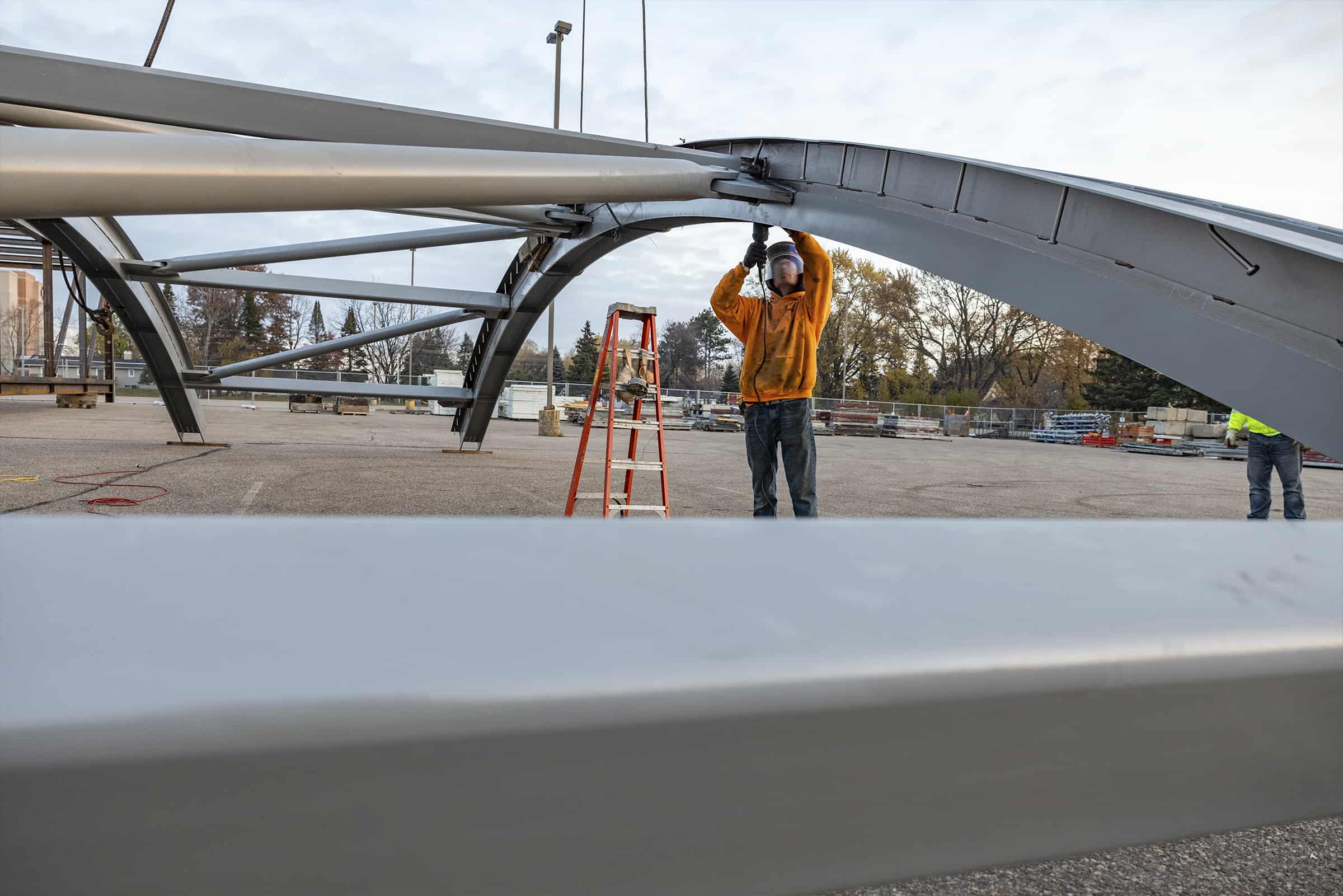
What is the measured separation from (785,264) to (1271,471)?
16.3ft

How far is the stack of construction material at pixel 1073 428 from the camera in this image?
115 ft

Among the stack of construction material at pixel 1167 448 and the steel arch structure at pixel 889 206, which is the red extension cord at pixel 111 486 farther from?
the stack of construction material at pixel 1167 448

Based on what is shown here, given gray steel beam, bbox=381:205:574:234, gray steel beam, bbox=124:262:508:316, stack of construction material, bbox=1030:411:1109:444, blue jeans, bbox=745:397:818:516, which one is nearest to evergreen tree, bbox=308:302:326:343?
stack of construction material, bbox=1030:411:1109:444

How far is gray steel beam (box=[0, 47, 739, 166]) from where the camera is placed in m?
4.56

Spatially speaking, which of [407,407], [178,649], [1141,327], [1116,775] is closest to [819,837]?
[1116,775]

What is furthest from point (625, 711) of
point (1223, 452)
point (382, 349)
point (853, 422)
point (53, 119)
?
point (382, 349)

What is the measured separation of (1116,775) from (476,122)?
536 cm

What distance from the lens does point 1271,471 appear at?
24.5ft

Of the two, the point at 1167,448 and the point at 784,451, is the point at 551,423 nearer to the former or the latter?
the point at 784,451

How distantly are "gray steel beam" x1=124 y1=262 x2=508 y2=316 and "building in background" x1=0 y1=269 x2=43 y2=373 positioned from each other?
41840 mm

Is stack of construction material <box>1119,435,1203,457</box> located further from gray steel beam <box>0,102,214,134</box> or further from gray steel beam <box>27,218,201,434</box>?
gray steel beam <box>0,102,214,134</box>

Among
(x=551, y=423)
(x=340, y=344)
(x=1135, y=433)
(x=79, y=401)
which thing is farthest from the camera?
(x=1135, y=433)

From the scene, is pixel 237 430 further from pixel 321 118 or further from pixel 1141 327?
pixel 1141 327

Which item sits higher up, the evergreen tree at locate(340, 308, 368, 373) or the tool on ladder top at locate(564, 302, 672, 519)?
the evergreen tree at locate(340, 308, 368, 373)
